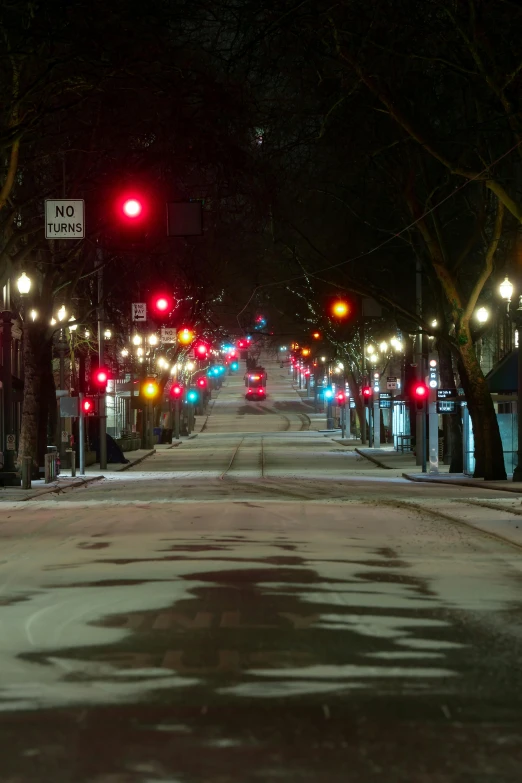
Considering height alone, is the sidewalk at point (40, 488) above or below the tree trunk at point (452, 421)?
below

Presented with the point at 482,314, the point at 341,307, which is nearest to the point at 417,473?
the point at 482,314

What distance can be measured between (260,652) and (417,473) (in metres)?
41.0

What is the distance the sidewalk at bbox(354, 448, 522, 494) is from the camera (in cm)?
3906

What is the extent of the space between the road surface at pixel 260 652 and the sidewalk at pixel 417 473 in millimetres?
15220

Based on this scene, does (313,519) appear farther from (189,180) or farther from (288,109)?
(189,180)

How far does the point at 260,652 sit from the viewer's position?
1045cm

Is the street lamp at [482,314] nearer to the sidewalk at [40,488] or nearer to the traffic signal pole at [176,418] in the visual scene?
the sidewalk at [40,488]

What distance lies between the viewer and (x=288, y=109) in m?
32.7

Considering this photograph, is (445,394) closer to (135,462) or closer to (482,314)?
(482,314)

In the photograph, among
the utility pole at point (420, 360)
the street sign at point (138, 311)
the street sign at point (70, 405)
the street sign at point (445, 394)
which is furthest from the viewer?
the street sign at point (138, 311)

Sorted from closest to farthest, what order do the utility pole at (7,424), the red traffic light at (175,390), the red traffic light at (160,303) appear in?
the red traffic light at (160,303), the utility pole at (7,424), the red traffic light at (175,390)

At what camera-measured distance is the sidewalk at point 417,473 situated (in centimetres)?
3906

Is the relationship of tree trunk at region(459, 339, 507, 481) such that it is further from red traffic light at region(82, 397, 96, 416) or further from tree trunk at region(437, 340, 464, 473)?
red traffic light at region(82, 397, 96, 416)

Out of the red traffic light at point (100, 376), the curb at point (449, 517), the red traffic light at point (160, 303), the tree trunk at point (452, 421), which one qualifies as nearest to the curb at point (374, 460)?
the tree trunk at point (452, 421)
